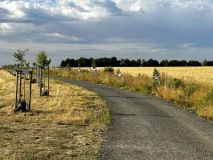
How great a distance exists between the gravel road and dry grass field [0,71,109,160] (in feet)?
1.61

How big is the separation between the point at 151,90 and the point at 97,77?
17128 mm

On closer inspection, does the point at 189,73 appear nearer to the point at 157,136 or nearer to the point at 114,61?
the point at 157,136

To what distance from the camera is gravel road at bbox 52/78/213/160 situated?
11.2 metres

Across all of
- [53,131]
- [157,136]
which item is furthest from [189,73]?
[157,136]

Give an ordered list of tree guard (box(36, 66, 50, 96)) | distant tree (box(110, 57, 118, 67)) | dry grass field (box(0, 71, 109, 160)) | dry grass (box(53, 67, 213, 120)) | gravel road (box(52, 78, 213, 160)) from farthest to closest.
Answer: distant tree (box(110, 57, 118, 67)) < tree guard (box(36, 66, 50, 96)) < dry grass (box(53, 67, 213, 120)) < dry grass field (box(0, 71, 109, 160)) < gravel road (box(52, 78, 213, 160))

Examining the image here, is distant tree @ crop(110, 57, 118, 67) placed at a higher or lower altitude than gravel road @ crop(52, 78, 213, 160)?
higher

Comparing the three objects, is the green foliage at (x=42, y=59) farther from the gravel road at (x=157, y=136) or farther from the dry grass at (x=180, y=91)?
the gravel road at (x=157, y=136)

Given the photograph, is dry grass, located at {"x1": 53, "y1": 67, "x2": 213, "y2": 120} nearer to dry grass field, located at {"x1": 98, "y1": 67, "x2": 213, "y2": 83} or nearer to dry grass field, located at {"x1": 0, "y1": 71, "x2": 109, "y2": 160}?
dry grass field, located at {"x1": 0, "y1": 71, "x2": 109, "y2": 160}

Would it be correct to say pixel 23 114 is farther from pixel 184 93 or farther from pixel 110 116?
pixel 184 93

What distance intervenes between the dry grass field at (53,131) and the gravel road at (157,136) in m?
0.49

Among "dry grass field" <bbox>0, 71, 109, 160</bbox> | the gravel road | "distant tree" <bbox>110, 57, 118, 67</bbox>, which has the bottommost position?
"dry grass field" <bbox>0, 71, 109, 160</bbox>

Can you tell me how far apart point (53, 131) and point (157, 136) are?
10.6 feet

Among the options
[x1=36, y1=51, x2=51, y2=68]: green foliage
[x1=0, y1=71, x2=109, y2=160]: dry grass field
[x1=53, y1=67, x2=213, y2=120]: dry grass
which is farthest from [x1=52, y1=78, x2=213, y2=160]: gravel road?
[x1=36, y1=51, x2=51, y2=68]: green foliage

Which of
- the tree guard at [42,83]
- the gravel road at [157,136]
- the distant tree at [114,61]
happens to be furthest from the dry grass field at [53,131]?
the distant tree at [114,61]
